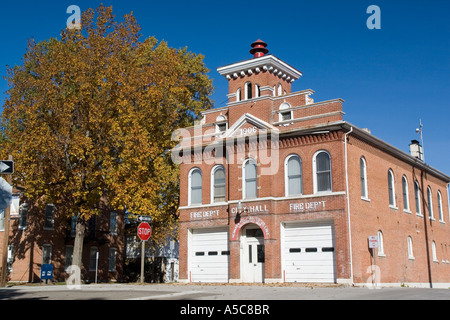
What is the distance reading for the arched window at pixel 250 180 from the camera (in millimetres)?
28625

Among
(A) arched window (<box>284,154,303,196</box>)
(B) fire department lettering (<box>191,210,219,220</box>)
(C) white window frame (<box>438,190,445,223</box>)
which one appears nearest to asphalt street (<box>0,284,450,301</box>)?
(A) arched window (<box>284,154,303,196</box>)

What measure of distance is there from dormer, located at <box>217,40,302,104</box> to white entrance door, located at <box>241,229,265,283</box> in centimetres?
766

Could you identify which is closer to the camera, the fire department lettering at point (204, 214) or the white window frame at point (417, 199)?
the fire department lettering at point (204, 214)

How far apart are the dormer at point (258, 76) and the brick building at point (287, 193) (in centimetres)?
6

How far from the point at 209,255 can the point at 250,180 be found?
16.6ft

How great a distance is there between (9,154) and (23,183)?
1810 millimetres

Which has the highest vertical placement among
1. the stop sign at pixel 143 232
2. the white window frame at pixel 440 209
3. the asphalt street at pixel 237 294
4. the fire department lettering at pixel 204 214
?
the white window frame at pixel 440 209

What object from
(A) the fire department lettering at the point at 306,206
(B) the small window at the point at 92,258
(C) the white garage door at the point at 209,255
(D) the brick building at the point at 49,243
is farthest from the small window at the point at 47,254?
(A) the fire department lettering at the point at 306,206

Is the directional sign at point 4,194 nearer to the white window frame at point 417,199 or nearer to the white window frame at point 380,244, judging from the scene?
the white window frame at point 380,244

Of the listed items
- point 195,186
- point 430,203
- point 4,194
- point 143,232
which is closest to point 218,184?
point 195,186

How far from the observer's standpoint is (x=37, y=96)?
2997cm

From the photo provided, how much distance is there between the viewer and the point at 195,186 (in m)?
31.3

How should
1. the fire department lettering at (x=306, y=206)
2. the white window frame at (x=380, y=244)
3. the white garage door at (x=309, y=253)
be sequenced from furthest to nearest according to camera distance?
the white window frame at (x=380, y=244)
the fire department lettering at (x=306, y=206)
the white garage door at (x=309, y=253)
